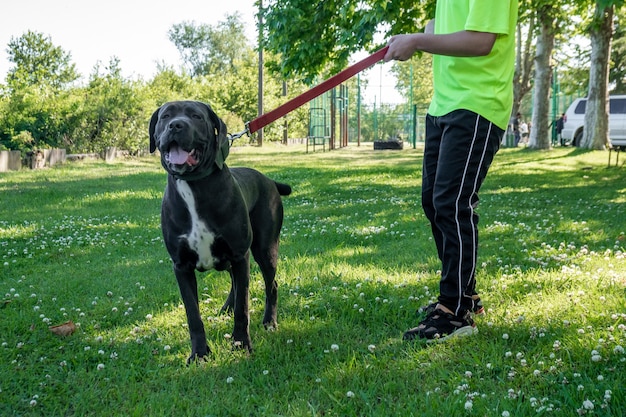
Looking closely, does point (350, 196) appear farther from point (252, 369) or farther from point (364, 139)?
point (364, 139)

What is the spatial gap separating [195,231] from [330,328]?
113cm

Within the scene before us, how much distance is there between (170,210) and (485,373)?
6.36 ft

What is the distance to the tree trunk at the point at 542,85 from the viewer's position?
23969 millimetres

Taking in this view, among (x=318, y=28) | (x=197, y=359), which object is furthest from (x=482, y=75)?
(x=318, y=28)

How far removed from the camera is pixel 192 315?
3.54 metres

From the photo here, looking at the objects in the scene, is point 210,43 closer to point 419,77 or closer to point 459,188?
point 419,77

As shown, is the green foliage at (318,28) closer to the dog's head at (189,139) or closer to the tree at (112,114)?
the dog's head at (189,139)

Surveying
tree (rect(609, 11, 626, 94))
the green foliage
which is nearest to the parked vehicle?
tree (rect(609, 11, 626, 94))

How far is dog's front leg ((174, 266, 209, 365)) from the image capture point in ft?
11.5

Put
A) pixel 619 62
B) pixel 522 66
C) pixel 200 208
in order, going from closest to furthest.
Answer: pixel 200 208
pixel 619 62
pixel 522 66

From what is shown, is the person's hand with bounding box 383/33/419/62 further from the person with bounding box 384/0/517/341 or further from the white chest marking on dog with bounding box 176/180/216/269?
the white chest marking on dog with bounding box 176/180/216/269

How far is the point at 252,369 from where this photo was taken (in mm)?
3338

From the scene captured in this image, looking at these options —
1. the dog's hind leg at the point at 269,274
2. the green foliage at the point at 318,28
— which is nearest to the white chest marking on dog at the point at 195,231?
the dog's hind leg at the point at 269,274

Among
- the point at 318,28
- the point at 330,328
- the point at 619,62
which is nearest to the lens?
the point at 330,328
